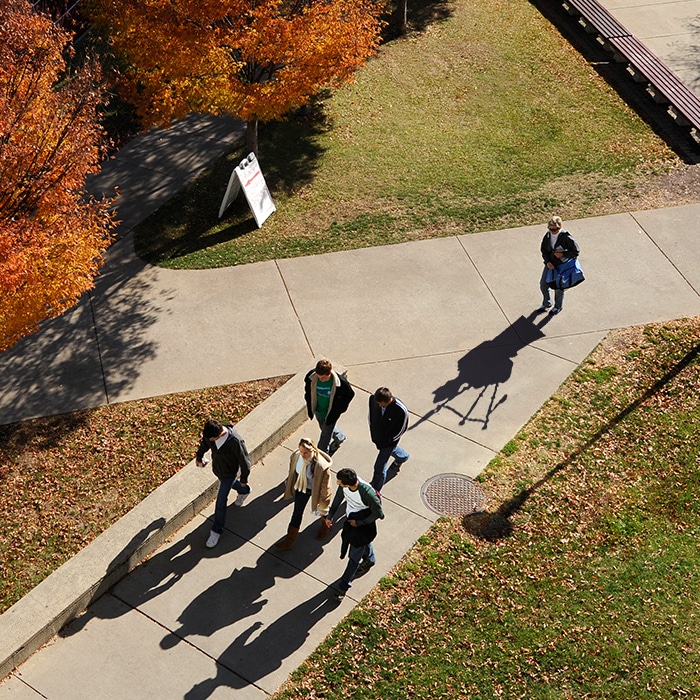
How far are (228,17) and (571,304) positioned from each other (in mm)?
6935

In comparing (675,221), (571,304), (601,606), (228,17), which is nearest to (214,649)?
(601,606)

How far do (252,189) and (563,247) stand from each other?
17.7ft

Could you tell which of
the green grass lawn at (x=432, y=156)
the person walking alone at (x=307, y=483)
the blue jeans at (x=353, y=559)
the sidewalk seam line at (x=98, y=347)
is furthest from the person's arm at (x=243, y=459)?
the green grass lawn at (x=432, y=156)

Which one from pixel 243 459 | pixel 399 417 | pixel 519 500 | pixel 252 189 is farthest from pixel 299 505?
pixel 252 189

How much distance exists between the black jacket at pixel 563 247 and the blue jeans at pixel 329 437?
413 cm

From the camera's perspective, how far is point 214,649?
9.28 m

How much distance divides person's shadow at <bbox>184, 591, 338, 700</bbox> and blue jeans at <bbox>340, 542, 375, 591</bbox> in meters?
0.26

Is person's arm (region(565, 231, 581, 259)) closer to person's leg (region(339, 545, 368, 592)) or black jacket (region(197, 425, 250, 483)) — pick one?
person's leg (region(339, 545, 368, 592))

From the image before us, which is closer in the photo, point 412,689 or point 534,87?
point 412,689

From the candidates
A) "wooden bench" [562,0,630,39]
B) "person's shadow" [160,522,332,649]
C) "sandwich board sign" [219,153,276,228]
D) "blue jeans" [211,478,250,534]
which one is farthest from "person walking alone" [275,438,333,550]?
"wooden bench" [562,0,630,39]

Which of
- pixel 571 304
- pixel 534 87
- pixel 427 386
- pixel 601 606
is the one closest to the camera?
pixel 601 606

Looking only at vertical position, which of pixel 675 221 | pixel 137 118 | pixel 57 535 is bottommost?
pixel 675 221

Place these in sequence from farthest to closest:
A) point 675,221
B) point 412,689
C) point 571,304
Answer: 1. point 675,221
2. point 571,304
3. point 412,689

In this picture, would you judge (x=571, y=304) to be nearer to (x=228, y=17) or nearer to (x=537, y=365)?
(x=537, y=365)
